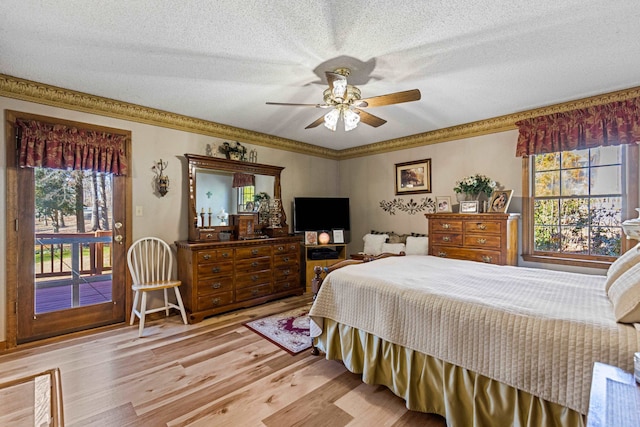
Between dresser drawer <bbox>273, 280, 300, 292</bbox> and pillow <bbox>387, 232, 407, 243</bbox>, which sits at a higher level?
pillow <bbox>387, 232, 407, 243</bbox>

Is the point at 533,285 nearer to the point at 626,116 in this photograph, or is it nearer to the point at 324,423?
the point at 324,423

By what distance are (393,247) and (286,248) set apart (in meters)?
1.53

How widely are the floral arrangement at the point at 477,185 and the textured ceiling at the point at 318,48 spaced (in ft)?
2.74

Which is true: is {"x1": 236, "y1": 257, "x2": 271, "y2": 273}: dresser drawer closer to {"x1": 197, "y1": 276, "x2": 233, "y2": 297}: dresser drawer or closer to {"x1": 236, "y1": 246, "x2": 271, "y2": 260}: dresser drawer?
{"x1": 236, "y1": 246, "x2": 271, "y2": 260}: dresser drawer

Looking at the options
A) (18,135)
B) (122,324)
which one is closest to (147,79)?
(18,135)

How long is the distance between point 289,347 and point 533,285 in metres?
1.93

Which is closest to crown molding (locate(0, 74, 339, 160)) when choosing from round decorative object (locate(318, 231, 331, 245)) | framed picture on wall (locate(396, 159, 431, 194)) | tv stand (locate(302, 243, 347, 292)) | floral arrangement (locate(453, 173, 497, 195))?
round decorative object (locate(318, 231, 331, 245))

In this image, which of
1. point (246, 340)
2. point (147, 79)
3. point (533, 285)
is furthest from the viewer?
point (246, 340)

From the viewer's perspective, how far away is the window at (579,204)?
287 cm

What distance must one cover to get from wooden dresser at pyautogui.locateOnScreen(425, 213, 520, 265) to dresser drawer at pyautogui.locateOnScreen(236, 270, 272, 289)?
2.11 metres

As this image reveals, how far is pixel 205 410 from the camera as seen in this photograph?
181 centimetres

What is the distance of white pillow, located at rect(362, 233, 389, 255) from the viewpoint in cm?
444

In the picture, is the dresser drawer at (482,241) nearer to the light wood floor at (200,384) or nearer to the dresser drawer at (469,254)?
the dresser drawer at (469,254)

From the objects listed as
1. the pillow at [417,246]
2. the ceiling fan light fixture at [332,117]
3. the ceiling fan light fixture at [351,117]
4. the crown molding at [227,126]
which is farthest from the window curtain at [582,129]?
the ceiling fan light fixture at [332,117]
